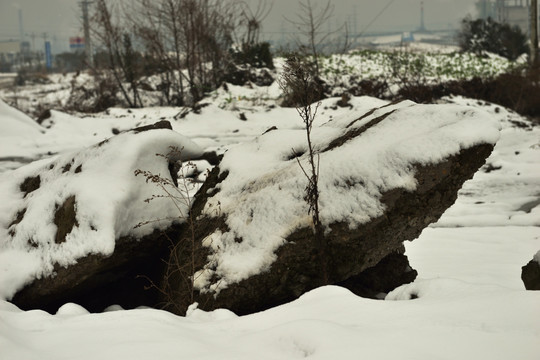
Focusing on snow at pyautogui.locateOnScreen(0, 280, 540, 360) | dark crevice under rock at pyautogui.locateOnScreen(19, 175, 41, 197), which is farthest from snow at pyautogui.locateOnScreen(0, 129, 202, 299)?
snow at pyautogui.locateOnScreen(0, 280, 540, 360)

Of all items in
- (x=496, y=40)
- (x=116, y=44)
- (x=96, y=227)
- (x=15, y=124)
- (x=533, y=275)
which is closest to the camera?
(x=533, y=275)

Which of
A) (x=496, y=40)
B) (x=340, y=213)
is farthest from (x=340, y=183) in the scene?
(x=496, y=40)

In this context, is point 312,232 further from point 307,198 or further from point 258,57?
point 258,57

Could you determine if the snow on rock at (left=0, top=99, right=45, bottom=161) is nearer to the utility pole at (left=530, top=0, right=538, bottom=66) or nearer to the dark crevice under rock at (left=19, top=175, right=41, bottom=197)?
the dark crevice under rock at (left=19, top=175, right=41, bottom=197)

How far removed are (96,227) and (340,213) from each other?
5.47ft

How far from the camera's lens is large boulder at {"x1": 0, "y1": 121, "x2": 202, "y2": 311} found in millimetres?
3969

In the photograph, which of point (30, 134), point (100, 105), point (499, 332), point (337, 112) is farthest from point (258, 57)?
point (499, 332)

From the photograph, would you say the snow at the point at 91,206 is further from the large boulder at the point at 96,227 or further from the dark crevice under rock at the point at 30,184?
the dark crevice under rock at the point at 30,184

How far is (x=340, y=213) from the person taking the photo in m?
3.63

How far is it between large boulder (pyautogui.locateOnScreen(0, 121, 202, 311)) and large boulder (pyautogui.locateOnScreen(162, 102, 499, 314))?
0.39 metres

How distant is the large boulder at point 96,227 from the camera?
397cm

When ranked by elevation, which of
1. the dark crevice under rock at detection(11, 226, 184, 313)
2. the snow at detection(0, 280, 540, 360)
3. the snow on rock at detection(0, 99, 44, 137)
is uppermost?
the snow on rock at detection(0, 99, 44, 137)

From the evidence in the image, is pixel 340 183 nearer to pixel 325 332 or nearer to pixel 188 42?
pixel 325 332

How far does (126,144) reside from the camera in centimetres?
445
